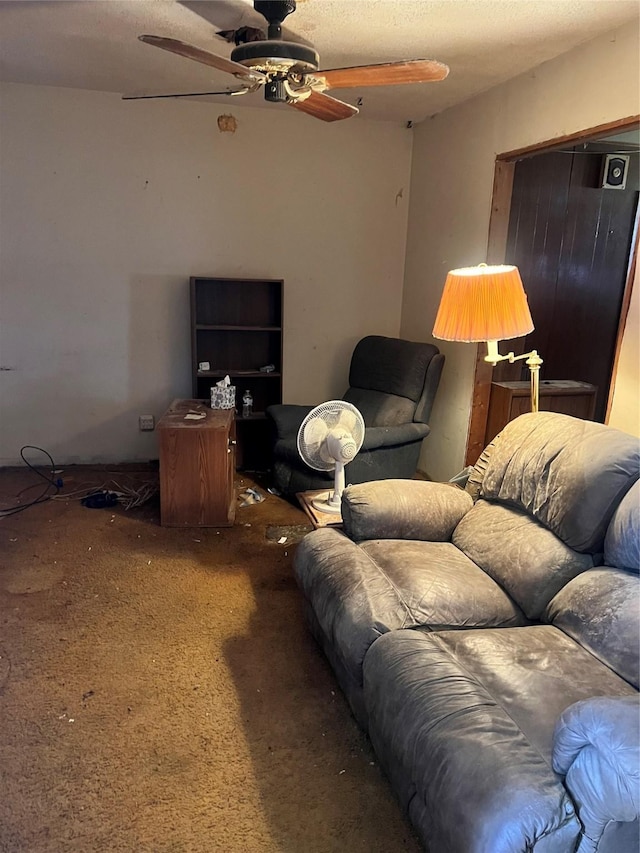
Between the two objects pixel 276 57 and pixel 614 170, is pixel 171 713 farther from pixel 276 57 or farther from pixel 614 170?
pixel 614 170

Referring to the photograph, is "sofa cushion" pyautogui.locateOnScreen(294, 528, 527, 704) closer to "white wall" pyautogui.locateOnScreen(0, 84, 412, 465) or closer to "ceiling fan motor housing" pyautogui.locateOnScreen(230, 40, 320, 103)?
"ceiling fan motor housing" pyautogui.locateOnScreen(230, 40, 320, 103)

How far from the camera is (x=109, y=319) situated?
3984 millimetres

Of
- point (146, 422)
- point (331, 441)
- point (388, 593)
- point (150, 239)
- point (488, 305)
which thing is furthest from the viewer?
point (146, 422)

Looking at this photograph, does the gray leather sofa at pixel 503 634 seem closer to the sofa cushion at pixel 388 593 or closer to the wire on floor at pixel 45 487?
the sofa cushion at pixel 388 593

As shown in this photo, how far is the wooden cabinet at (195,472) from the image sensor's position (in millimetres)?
3092

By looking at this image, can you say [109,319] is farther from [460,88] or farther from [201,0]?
[460,88]

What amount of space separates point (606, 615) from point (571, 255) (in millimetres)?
2636

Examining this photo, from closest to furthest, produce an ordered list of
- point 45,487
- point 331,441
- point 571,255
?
point 331,441 → point 571,255 → point 45,487

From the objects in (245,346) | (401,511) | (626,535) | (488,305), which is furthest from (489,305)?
(245,346)

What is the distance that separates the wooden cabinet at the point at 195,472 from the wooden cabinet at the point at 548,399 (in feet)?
4.96

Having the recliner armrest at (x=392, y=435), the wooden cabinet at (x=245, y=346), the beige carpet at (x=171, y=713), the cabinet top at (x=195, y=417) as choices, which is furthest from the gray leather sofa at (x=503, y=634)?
the wooden cabinet at (x=245, y=346)

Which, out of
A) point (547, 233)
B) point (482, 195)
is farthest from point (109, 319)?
point (547, 233)

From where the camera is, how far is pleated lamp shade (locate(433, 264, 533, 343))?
7.34ft

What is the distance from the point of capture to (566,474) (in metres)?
1.88
